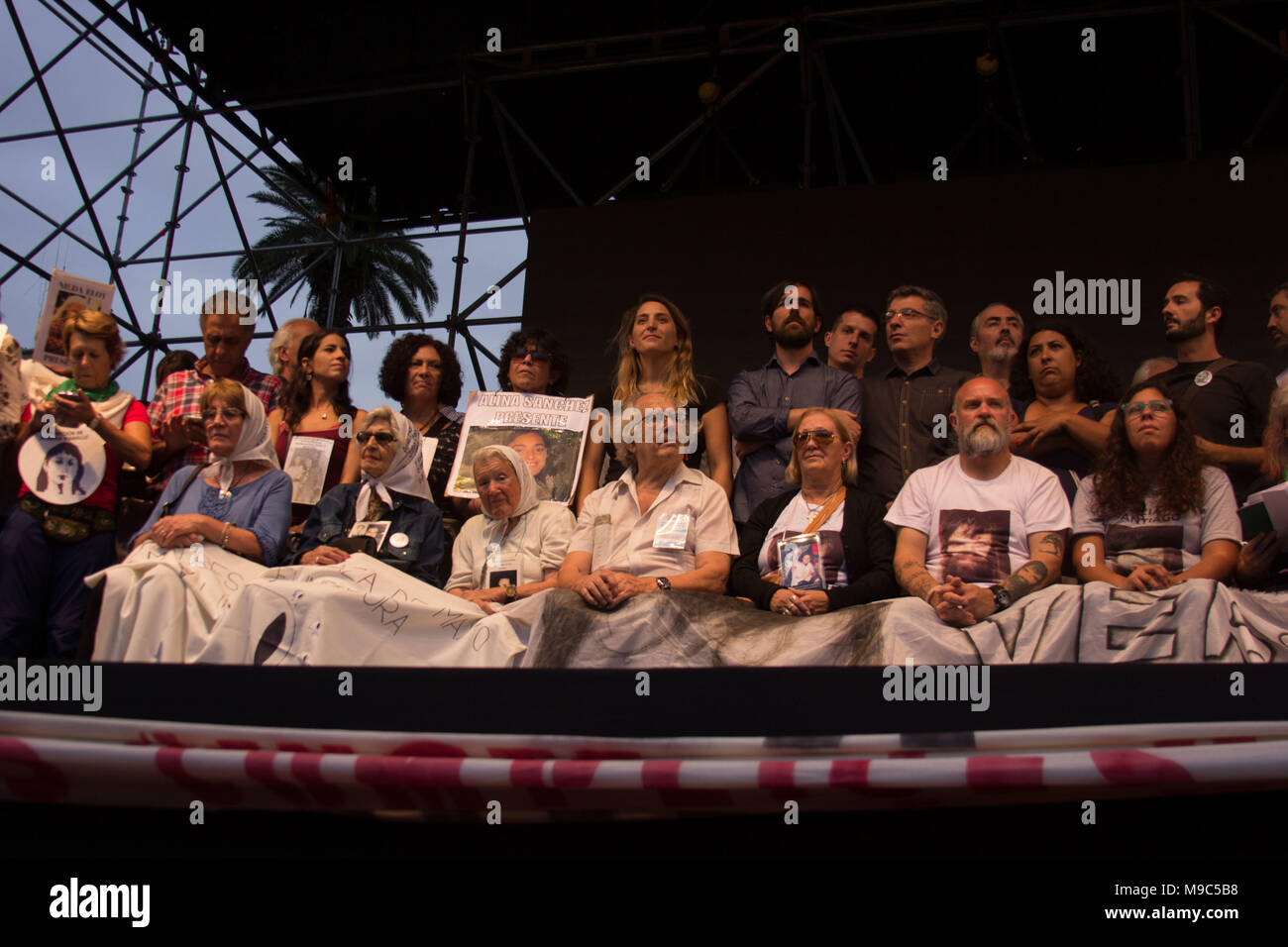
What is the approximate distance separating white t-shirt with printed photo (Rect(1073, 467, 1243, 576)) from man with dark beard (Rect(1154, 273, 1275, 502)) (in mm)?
194

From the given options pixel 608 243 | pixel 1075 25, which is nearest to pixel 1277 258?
pixel 1075 25

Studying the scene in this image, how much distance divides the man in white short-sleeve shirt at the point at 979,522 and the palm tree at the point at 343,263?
690 centimetres

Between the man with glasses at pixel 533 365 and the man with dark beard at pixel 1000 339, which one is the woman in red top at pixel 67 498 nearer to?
the man with glasses at pixel 533 365

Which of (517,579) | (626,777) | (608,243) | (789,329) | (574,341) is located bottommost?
(626,777)

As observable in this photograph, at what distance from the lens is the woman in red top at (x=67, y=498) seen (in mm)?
3465

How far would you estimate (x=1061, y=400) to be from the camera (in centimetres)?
368

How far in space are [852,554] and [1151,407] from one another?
3.01 feet

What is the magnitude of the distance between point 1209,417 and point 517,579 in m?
2.22

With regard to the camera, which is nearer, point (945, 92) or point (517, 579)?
point (517, 579)

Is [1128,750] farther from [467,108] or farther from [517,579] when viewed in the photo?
[467,108]

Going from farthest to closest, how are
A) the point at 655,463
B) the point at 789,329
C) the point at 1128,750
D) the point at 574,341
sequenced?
the point at 574,341 → the point at 789,329 → the point at 655,463 → the point at 1128,750

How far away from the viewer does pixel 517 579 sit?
345 cm

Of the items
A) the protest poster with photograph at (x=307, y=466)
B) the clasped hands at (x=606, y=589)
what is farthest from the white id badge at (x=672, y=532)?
the protest poster with photograph at (x=307, y=466)

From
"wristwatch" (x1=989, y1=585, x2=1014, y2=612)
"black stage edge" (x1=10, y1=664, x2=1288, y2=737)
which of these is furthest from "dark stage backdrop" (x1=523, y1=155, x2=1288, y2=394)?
"black stage edge" (x1=10, y1=664, x2=1288, y2=737)
